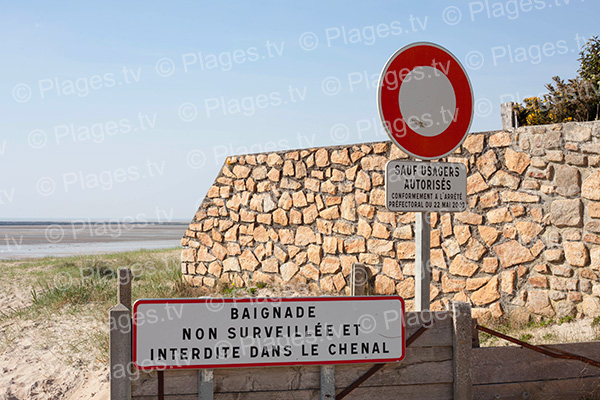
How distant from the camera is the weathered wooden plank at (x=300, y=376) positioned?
328 centimetres

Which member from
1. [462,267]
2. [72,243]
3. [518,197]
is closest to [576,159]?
[518,197]

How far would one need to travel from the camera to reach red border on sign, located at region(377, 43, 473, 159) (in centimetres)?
367

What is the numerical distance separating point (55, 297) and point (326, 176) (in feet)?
15.8

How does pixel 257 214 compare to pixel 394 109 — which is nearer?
pixel 394 109

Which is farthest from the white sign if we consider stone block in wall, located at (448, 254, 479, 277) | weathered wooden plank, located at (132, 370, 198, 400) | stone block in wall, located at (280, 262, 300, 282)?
stone block in wall, located at (280, 262, 300, 282)

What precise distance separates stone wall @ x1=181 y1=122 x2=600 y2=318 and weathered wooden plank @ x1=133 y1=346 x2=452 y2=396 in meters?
3.94

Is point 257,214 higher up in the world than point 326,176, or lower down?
lower down

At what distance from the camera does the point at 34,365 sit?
632cm

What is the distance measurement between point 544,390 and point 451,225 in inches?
152

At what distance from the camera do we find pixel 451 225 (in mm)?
7531

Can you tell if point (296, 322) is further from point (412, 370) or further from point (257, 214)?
point (257, 214)

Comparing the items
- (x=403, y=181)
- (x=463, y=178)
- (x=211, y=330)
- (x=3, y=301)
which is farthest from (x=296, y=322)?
(x=3, y=301)

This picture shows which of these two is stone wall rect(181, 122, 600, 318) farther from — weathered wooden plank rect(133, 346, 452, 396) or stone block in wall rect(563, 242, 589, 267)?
weathered wooden plank rect(133, 346, 452, 396)

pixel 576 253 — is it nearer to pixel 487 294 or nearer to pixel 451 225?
pixel 487 294
